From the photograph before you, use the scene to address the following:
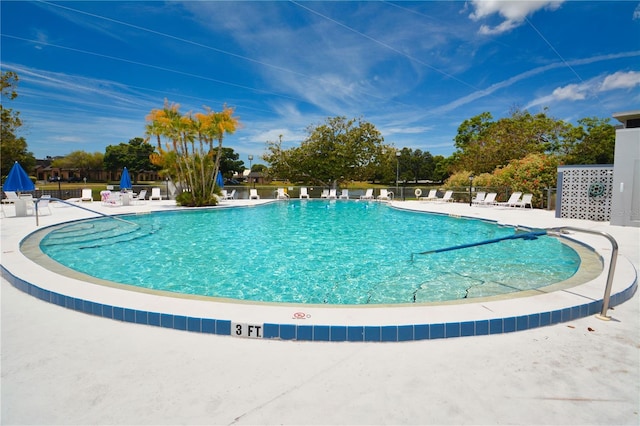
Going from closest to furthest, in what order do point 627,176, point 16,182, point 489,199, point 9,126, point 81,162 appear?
point 627,176 < point 16,182 < point 489,199 < point 9,126 < point 81,162

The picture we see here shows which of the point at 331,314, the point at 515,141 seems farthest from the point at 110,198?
the point at 515,141

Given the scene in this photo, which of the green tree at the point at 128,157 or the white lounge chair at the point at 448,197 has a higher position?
the green tree at the point at 128,157

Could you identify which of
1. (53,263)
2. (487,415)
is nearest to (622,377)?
(487,415)

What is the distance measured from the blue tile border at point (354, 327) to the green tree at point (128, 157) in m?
71.0

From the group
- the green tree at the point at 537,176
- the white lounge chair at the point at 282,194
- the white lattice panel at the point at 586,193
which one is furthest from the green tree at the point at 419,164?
the white lattice panel at the point at 586,193

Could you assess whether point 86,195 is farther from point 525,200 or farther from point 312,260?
point 525,200

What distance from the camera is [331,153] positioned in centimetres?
3306

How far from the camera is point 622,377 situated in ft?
8.63

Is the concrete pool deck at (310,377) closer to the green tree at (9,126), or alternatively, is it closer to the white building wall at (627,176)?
the white building wall at (627,176)

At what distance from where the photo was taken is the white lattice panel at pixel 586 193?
1255cm

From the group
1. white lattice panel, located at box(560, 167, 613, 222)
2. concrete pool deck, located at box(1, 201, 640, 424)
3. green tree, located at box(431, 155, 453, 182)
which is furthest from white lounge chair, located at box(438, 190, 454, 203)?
green tree, located at box(431, 155, 453, 182)

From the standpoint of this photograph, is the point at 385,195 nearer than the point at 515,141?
Yes

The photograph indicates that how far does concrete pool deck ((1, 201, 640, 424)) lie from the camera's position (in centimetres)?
218

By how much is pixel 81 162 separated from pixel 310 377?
274ft
